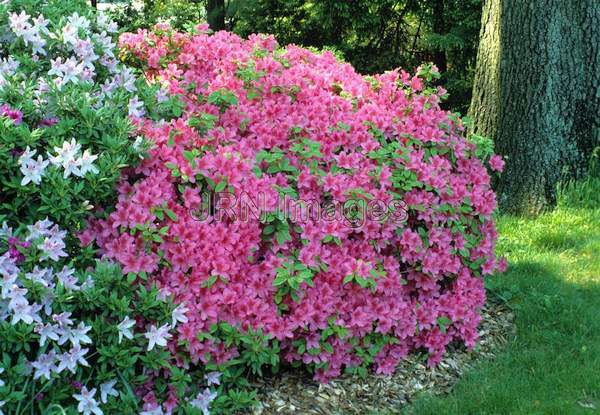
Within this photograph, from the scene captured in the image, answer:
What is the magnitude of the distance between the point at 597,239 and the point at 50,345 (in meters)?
3.82

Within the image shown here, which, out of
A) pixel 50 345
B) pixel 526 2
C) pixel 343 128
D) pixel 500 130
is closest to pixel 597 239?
pixel 500 130

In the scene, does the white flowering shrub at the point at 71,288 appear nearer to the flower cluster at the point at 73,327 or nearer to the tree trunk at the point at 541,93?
the flower cluster at the point at 73,327

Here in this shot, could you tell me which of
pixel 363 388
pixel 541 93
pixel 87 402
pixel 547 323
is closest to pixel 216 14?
pixel 541 93

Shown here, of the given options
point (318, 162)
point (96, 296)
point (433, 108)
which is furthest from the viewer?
point (433, 108)

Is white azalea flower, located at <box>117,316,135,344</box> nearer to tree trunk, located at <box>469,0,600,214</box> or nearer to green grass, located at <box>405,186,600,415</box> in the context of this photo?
green grass, located at <box>405,186,600,415</box>

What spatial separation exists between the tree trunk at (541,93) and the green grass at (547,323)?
22cm

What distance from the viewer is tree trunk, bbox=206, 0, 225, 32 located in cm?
1048

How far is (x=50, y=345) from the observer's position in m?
2.73

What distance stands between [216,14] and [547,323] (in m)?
7.83

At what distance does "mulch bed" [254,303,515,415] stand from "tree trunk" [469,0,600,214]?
2.19 m

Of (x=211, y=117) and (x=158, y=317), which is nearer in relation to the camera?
(x=158, y=317)

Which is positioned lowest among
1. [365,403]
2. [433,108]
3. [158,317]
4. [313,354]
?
[365,403]

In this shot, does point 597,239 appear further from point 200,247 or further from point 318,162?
point 200,247

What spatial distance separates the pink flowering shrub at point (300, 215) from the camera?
9.57ft
